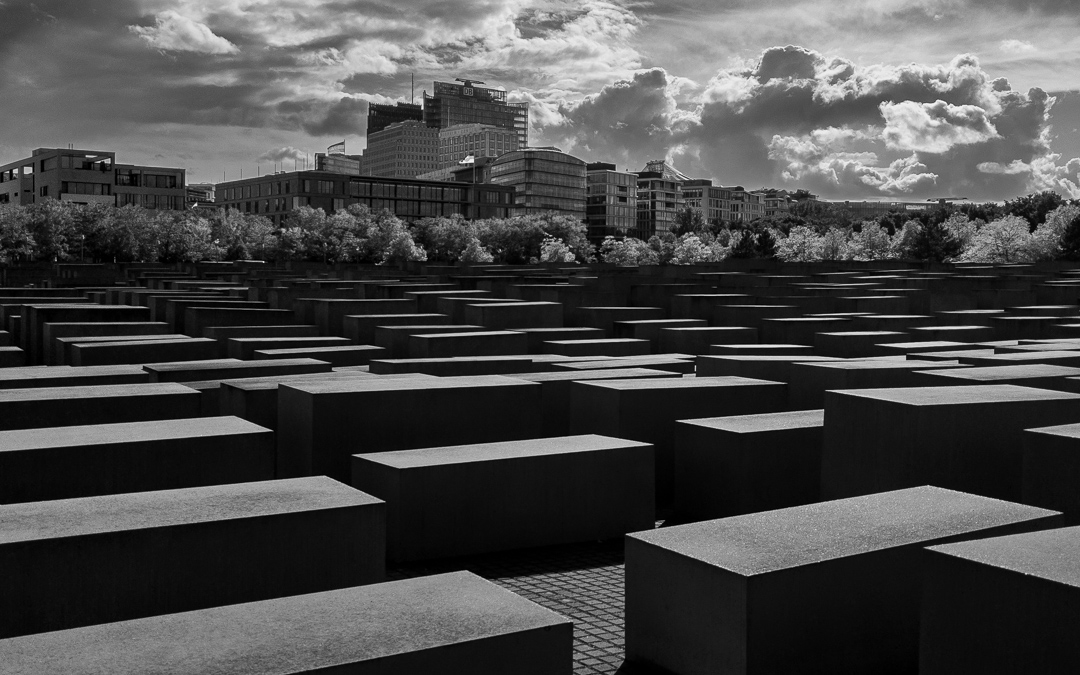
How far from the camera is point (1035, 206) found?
309 ft

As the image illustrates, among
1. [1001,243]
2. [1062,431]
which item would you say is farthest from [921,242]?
[1062,431]

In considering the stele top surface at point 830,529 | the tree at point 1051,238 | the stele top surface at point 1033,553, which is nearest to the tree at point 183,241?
the tree at point 1051,238

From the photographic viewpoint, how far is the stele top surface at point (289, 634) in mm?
4062

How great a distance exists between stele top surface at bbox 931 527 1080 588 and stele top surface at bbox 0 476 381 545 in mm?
3606

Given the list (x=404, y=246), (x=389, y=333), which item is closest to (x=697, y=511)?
(x=389, y=333)

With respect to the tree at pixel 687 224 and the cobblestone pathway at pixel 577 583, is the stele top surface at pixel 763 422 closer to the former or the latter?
the cobblestone pathway at pixel 577 583

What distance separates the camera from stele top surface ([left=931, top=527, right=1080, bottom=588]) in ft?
15.0

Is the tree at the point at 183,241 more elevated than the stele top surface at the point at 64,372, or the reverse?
the tree at the point at 183,241

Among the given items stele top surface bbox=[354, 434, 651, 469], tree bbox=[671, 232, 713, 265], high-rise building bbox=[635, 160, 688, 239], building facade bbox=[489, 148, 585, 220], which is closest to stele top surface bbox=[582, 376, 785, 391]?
stele top surface bbox=[354, 434, 651, 469]

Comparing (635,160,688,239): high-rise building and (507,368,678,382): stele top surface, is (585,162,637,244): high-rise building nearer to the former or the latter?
(635,160,688,239): high-rise building

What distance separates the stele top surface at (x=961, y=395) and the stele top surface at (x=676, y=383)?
2194 mm

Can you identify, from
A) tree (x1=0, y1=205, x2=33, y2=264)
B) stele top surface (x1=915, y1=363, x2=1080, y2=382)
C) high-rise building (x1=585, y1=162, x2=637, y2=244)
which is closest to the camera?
stele top surface (x1=915, y1=363, x2=1080, y2=382)

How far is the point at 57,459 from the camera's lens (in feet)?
25.8

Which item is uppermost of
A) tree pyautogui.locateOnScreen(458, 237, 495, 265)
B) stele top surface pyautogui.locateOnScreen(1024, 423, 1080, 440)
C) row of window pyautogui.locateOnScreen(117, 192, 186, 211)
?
row of window pyautogui.locateOnScreen(117, 192, 186, 211)
